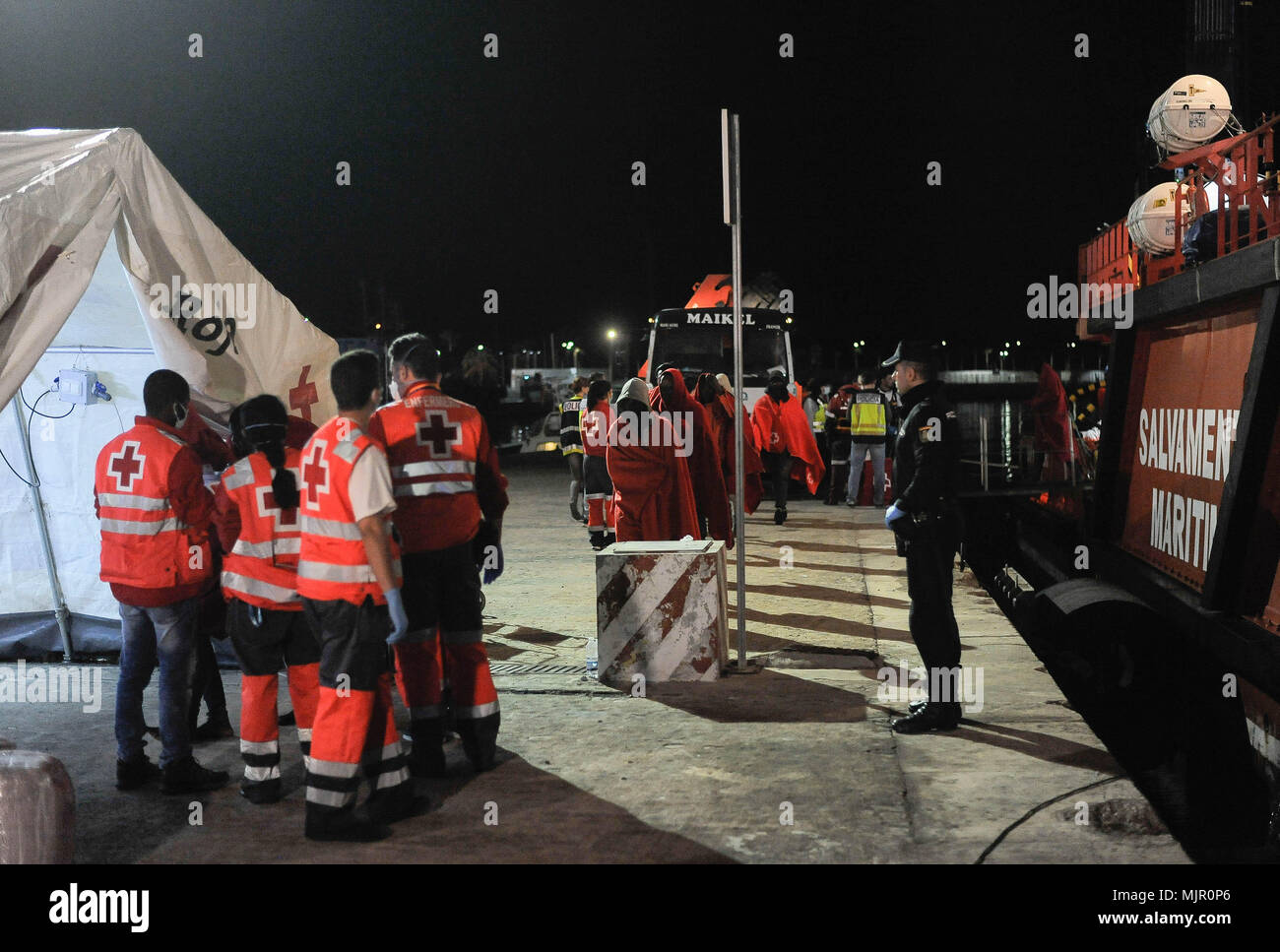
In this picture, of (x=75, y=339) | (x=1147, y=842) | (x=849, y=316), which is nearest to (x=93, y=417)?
(x=75, y=339)

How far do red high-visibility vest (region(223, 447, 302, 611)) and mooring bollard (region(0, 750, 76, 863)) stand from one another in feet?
3.87

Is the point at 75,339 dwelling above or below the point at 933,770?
above

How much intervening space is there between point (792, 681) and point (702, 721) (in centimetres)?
103

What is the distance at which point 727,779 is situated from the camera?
201 inches

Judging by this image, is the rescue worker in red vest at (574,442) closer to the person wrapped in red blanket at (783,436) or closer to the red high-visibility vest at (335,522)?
the person wrapped in red blanket at (783,436)

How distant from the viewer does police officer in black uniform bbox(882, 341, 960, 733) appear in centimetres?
584

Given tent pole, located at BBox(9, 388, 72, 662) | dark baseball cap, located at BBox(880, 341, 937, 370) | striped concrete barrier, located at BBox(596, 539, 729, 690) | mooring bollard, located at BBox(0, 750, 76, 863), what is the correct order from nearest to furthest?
mooring bollard, located at BBox(0, 750, 76, 863) < dark baseball cap, located at BBox(880, 341, 937, 370) < striped concrete barrier, located at BBox(596, 539, 729, 690) < tent pole, located at BBox(9, 388, 72, 662)

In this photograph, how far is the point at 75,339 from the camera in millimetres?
7285

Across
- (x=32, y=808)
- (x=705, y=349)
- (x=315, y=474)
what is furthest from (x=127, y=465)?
(x=705, y=349)

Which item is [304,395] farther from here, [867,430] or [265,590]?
[867,430]

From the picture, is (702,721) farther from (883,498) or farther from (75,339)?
(883,498)

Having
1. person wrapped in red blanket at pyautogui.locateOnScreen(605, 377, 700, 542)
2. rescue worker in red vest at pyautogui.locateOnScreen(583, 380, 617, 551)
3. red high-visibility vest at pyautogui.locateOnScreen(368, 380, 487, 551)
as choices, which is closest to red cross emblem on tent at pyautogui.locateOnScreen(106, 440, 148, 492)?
red high-visibility vest at pyautogui.locateOnScreen(368, 380, 487, 551)

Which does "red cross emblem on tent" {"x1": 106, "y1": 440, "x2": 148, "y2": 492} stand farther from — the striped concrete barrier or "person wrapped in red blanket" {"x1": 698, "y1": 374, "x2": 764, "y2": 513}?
"person wrapped in red blanket" {"x1": 698, "y1": 374, "x2": 764, "y2": 513}
